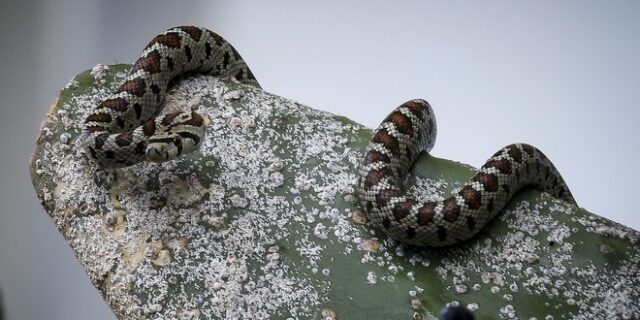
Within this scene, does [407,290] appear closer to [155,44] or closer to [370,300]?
[370,300]

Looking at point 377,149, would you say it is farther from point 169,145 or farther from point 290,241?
point 169,145

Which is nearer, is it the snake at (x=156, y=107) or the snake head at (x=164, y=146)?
the snake head at (x=164, y=146)

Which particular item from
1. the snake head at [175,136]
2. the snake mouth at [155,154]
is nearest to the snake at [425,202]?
the snake head at [175,136]

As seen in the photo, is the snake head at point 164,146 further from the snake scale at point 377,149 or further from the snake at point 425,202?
the snake at point 425,202

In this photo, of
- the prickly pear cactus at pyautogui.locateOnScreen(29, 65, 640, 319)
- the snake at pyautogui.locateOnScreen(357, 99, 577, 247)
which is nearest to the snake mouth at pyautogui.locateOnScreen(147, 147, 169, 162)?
the prickly pear cactus at pyautogui.locateOnScreen(29, 65, 640, 319)

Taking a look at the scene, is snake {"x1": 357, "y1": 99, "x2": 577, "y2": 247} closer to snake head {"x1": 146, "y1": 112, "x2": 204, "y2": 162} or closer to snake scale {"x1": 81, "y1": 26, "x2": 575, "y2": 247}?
snake scale {"x1": 81, "y1": 26, "x2": 575, "y2": 247}

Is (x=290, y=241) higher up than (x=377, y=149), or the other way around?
(x=377, y=149)


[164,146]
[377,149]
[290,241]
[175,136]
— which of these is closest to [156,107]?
[175,136]
